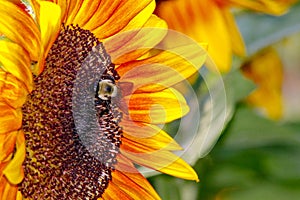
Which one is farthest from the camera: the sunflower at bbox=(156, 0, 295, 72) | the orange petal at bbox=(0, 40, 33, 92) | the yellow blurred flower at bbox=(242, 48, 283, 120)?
the yellow blurred flower at bbox=(242, 48, 283, 120)

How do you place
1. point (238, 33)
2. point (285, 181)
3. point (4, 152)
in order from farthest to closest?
point (285, 181), point (238, 33), point (4, 152)

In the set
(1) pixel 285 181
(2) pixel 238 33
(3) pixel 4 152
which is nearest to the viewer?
(3) pixel 4 152

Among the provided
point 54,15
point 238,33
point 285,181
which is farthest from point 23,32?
point 285,181

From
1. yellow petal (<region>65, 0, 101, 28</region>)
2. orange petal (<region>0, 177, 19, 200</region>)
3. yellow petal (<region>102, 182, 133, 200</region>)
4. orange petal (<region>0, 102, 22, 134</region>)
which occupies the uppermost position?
yellow petal (<region>65, 0, 101, 28</region>)

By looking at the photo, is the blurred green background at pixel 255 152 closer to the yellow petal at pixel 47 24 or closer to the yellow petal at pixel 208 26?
the yellow petal at pixel 208 26

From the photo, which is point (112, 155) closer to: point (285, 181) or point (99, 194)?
point (99, 194)

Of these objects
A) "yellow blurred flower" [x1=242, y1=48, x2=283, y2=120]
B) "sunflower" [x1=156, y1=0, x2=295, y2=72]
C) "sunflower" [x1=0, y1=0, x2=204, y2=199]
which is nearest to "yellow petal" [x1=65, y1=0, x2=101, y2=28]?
"sunflower" [x1=0, y1=0, x2=204, y2=199]

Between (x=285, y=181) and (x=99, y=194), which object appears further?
(x=285, y=181)

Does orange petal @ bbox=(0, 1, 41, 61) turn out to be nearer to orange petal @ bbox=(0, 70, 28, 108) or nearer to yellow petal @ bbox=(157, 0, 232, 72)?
orange petal @ bbox=(0, 70, 28, 108)
